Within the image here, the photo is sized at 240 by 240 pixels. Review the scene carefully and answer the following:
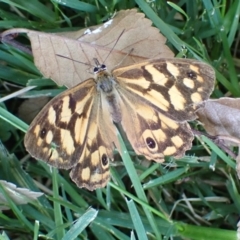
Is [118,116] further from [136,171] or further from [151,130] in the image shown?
[136,171]

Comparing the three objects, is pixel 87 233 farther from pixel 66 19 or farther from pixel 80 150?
pixel 66 19

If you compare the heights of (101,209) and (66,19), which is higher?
(66,19)

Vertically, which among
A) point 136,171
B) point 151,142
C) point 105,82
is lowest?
point 136,171

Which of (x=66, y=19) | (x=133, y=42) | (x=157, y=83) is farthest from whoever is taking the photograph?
(x=66, y=19)

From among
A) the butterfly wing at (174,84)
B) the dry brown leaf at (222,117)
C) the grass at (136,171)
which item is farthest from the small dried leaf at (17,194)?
the dry brown leaf at (222,117)

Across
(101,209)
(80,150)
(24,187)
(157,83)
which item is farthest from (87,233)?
(157,83)

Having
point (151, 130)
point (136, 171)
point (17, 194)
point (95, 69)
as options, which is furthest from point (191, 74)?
point (17, 194)
